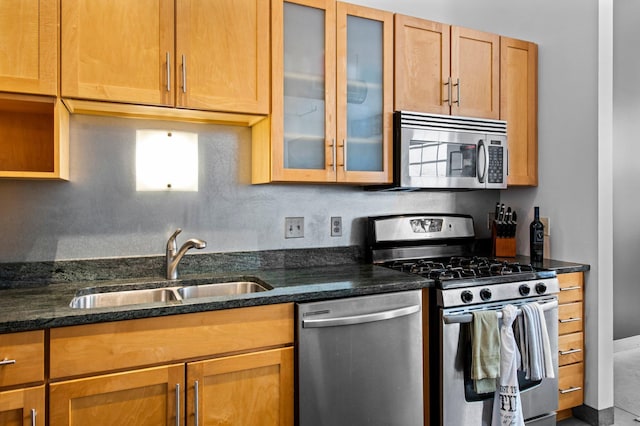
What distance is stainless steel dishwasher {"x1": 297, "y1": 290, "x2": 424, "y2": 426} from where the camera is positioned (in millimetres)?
1708

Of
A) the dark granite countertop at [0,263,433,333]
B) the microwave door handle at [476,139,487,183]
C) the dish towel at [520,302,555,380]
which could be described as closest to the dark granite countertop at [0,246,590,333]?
the dark granite countertop at [0,263,433,333]

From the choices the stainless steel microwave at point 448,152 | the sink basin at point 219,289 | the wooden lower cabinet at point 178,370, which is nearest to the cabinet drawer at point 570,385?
the stainless steel microwave at point 448,152

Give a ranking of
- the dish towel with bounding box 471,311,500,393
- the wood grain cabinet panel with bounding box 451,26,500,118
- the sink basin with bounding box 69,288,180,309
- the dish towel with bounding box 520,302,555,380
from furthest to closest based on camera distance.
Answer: the wood grain cabinet panel with bounding box 451,26,500,118, the dish towel with bounding box 520,302,555,380, the dish towel with bounding box 471,311,500,393, the sink basin with bounding box 69,288,180,309

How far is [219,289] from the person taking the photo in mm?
2057

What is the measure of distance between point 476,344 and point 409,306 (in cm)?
36

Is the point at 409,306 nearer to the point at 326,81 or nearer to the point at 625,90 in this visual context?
the point at 326,81

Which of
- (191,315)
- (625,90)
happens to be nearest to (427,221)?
(191,315)

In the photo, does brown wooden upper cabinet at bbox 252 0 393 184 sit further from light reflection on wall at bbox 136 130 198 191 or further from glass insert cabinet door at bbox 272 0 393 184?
light reflection on wall at bbox 136 130 198 191

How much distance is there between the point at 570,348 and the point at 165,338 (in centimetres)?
215

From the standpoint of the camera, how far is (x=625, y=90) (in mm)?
3693

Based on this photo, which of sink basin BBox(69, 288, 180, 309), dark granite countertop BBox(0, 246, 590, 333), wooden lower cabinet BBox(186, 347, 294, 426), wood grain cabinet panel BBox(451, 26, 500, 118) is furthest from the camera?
wood grain cabinet panel BBox(451, 26, 500, 118)

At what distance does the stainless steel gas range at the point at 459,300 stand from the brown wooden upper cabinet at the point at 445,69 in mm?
696

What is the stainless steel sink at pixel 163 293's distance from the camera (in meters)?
1.83

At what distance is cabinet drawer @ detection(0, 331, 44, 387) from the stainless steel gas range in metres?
1.54
